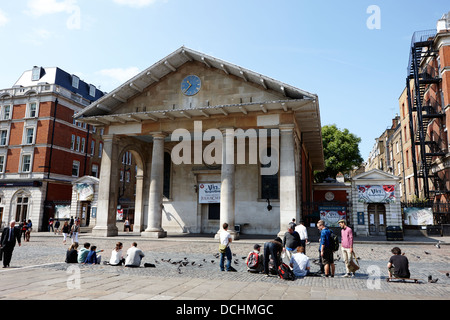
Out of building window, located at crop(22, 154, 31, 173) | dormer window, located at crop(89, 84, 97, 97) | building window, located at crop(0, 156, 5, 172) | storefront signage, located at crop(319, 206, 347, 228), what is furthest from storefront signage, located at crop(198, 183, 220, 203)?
dormer window, located at crop(89, 84, 97, 97)

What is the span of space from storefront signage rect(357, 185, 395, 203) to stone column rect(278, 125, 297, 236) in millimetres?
6960

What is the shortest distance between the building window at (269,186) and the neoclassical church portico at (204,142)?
3.1 inches

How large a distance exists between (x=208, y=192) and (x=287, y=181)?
9277 millimetres

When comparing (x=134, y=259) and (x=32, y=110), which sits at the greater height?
(x=32, y=110)

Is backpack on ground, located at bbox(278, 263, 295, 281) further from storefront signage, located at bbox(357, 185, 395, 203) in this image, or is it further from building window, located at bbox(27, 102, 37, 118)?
building window, located at bbox(27, 102, 37, 118)

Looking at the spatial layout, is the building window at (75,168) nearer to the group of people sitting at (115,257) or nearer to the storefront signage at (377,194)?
the group of people sitting at (115,257)

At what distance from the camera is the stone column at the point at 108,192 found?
22859mm

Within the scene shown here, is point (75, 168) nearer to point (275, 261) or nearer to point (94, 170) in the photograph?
point (94, 170)

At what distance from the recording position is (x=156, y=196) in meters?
22.2

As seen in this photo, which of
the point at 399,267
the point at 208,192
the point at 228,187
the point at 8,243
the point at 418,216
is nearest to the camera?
the point at 399,267

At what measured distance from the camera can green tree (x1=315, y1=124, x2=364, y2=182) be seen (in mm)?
48812

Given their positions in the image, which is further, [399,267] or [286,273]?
[286,273]

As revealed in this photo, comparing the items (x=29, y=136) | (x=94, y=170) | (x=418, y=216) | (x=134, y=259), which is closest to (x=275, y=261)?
(x=134, y=259)
